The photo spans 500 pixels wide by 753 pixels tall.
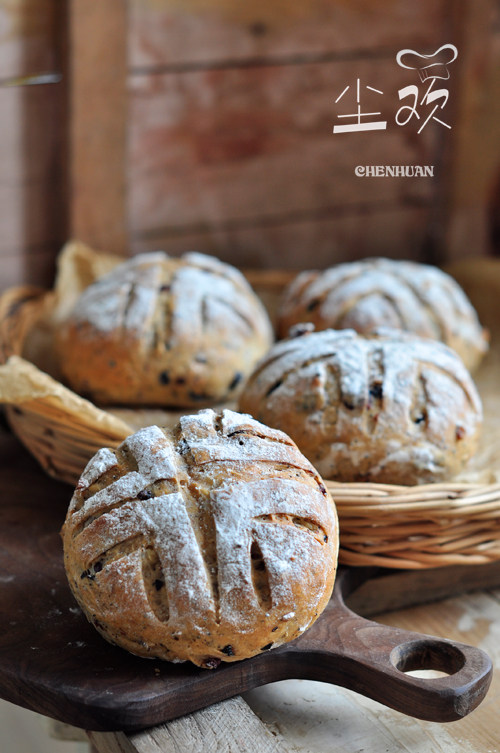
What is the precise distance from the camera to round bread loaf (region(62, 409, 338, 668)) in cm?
94

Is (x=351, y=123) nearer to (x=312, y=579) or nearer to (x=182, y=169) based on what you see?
(x=182, y=169)

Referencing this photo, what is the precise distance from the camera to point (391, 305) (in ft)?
5.66

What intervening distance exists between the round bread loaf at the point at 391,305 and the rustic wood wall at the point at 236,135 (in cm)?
48

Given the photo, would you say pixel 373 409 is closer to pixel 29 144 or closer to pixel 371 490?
pixel 371 490

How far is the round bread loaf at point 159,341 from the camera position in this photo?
1.60 metres

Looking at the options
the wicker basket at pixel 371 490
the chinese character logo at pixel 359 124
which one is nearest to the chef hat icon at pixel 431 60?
the chinese character logo at pixel 359 124

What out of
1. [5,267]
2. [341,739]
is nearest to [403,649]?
[341,739]

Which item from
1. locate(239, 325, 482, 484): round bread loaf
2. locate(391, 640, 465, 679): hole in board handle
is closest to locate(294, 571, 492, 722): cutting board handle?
locate(391, 640, 465, 679): hole in board handle

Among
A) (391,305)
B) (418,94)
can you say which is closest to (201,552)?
(391,305)

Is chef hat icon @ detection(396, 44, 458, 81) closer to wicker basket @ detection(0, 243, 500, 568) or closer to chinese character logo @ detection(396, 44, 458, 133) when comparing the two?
chinese character logo @ detection(396, 44, 458, 133)

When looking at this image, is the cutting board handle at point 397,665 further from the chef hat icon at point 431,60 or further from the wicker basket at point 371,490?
the chef hat icon at point 431,60

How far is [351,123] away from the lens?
6.76 feet

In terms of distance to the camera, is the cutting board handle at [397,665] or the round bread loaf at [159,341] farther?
the round bread loaf at [159,341]

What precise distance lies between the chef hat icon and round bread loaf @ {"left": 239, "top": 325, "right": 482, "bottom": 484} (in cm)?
111
